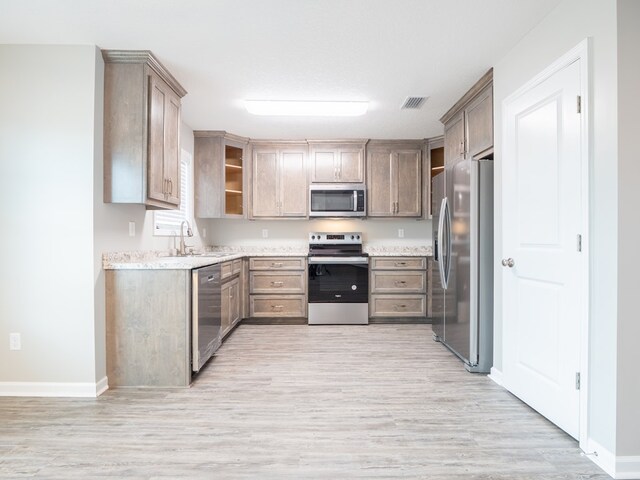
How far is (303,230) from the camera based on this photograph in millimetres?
5180

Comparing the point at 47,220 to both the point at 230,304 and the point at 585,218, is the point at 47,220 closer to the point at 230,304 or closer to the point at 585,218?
the point at 230,304

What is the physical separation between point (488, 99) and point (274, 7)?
1.80 meters

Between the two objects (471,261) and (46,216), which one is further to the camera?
(471,261)

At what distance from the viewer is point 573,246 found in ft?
6.10

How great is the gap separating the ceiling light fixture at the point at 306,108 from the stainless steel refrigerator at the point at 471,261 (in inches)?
43.0

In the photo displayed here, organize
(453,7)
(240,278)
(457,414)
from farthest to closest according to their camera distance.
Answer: (240,278), (457,414), (453,7)

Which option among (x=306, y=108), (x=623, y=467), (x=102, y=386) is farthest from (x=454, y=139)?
(x=102, y=386)

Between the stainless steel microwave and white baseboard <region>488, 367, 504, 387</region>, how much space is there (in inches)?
98.6

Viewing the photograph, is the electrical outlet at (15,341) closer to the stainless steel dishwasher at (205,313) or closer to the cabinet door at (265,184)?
→ the stainless steel dishwasher at (205,313)

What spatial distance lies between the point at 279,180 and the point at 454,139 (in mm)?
2245

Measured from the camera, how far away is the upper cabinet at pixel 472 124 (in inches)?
112

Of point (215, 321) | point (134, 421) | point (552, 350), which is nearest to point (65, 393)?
point (134, 421)

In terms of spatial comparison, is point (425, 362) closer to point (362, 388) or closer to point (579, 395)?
point (362, 388)

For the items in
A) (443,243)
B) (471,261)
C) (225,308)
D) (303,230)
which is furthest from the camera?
(303,230)
